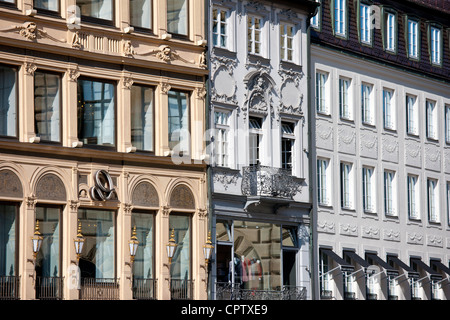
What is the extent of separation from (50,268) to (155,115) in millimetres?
6700

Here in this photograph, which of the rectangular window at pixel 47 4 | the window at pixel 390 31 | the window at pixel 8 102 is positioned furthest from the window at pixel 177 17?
the window at pixel 390 31

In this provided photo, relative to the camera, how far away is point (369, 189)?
54.2m

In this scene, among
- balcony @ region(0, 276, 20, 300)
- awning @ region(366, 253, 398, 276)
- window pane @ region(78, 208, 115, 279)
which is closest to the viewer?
balcony @ region(0, 276, 20, 300)

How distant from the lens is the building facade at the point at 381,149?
51781 millimetres

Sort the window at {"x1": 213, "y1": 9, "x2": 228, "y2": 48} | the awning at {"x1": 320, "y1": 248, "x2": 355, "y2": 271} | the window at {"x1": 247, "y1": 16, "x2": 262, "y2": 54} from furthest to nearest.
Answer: the awning at {"x1": 320, "y1": 248, "x2": 355, "y2": 271} < the window at {"x1": 247, "y1": 16, "x2": 262, "y2": 54} < the window at {"x1": 213, "y1": 9, "x2": 228, "y2": 48}

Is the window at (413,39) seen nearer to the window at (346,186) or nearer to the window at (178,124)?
the window at (346,186)

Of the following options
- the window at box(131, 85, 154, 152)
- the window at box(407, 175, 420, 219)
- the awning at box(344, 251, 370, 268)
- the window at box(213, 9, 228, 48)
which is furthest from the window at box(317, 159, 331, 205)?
the window at box(131, 85, 154, 152)

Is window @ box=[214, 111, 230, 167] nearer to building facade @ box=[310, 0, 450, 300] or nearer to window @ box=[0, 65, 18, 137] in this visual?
building facade @ box=[310, 0, 450, 300]

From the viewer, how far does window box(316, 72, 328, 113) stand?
170 feet

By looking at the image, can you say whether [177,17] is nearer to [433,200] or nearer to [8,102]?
[8,102]

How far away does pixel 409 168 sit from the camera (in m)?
56.7

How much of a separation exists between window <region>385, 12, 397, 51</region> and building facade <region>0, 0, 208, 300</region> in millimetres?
12506

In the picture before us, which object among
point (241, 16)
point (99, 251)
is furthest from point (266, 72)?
point (99, 251)

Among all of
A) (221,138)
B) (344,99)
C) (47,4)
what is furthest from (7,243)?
(344,99)
